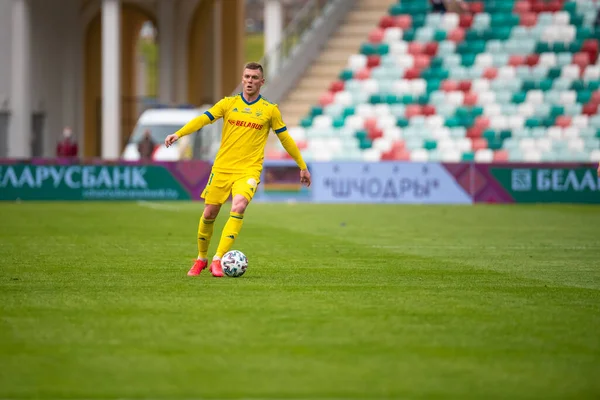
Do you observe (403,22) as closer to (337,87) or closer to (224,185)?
(337,87)

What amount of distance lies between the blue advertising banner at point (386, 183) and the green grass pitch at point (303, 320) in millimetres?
12455

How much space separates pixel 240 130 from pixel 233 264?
1.44m

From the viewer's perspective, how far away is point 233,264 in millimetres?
12133

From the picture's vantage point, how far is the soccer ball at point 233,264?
1214 centimetres

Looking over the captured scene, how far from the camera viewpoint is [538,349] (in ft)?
25.8

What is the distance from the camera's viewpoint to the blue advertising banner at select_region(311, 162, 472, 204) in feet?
100

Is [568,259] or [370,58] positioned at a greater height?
[370,58]

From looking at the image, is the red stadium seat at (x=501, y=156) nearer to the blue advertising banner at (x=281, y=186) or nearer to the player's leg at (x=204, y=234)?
the blue advertising banner at (x=281, y=186)

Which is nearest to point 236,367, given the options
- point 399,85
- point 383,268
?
point 383,268

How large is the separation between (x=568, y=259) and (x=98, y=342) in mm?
8607

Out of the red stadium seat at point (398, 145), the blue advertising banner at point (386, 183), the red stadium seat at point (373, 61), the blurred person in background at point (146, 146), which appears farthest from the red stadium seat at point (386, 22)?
the blue advertising banner at point (386, 183)

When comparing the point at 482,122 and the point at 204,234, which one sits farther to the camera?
the point at 482,122

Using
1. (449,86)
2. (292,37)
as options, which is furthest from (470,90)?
(292,37)

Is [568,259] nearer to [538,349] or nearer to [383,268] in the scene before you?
[383,268]
